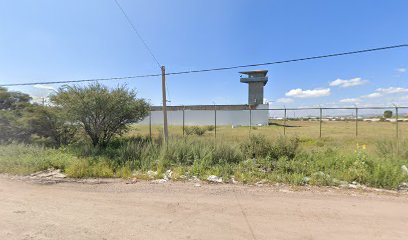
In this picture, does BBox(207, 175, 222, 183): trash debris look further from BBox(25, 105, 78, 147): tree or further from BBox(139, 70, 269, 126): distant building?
BBox(139, 70, 269, 126): distant building

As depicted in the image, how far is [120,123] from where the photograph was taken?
1263 cm

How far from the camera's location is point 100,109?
1170 cm

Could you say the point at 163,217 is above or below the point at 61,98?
below

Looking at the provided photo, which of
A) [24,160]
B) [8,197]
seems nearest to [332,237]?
[8,197]

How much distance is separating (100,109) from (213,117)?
1485 inches

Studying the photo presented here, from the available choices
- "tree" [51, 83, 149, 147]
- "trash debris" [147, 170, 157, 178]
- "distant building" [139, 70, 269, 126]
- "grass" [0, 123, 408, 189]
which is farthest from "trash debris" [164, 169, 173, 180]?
"distant building" [139, 70, 269, 126]

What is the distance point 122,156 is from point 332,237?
763 cm

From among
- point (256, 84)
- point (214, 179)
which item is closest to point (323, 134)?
point (214, 179)

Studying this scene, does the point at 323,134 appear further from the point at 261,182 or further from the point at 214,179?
the point at 214,179

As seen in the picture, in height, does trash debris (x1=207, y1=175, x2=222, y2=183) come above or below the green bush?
below

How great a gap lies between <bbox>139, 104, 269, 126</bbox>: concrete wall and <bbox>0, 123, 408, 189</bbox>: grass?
35313mm

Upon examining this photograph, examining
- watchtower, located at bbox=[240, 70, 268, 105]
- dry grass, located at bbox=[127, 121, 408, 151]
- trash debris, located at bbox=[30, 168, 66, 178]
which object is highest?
watchtower, located at bbox=[240, 70, 268, 105]

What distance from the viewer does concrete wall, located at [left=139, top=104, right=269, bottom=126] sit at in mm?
45938

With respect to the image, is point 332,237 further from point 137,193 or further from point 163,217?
point 137,193
